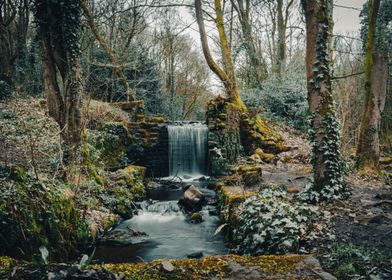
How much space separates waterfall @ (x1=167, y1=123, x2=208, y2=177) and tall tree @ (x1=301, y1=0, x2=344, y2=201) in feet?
28.7

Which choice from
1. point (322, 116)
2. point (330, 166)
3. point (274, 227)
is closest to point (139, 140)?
point (322, 116)

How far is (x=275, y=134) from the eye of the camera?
47.7 ft

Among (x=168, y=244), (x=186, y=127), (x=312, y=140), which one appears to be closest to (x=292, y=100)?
(x=186, y=127)

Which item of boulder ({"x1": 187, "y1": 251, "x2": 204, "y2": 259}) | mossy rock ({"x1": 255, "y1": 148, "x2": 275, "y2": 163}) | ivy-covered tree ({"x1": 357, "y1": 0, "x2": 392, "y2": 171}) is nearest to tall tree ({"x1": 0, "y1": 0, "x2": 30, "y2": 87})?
mossy rock ({"x1": 255, "y1": 148, "x2": 275, "y2": 163})

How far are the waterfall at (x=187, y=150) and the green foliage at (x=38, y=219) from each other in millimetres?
8769

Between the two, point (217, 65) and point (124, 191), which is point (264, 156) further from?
point (124, 191)

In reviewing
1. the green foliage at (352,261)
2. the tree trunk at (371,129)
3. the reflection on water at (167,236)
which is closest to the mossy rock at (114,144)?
the reflection on water at (167,236)

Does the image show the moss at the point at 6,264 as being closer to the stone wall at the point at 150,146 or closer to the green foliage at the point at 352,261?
the green foliage at the point at 352,261

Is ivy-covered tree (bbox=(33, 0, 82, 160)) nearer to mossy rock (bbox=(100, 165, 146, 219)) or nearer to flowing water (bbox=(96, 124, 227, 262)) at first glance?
mossy rock (bbox=(100, 165, 146, 219))

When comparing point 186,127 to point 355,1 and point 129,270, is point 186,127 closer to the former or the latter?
point 355,1

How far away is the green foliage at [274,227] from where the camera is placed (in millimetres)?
4559

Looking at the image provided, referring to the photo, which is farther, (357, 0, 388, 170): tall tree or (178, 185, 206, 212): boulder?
(357, 0, 388, 170): tall tree

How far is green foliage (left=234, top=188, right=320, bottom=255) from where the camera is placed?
456 cm

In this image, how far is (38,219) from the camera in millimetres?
4984
